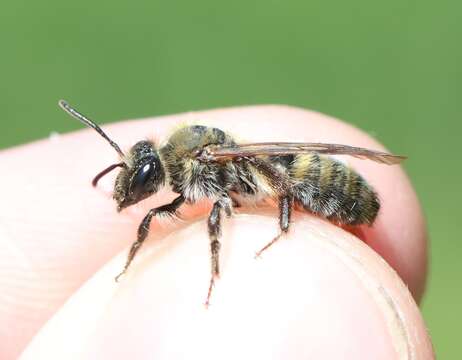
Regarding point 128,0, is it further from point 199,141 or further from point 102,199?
point 199,141

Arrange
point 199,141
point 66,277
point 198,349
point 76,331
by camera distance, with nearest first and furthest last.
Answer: point 198,349
point 76,331
point 199,141
point 66,277

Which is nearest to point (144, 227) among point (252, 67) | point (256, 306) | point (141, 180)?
point (141, 180)

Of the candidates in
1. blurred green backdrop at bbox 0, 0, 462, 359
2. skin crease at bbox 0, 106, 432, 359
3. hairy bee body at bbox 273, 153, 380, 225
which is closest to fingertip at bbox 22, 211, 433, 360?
skin crease at bbox 0, 106, 432, 359

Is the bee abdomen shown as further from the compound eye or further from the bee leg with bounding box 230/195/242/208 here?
the compound eye

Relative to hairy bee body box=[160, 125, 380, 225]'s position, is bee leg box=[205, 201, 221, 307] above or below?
below

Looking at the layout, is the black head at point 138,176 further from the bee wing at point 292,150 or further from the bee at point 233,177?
the bee wing at point 292,150

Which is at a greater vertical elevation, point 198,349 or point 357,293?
point 357,293

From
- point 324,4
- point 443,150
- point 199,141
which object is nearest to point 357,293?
point 199,141

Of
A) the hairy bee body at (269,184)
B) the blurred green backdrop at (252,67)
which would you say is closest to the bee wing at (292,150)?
the hairy bee body at (269,184)
